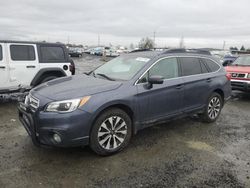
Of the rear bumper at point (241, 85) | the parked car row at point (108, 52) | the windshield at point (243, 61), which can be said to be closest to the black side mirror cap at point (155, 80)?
the rear bumper at point (241, 85)

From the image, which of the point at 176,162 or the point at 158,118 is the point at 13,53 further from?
the point at 176,162

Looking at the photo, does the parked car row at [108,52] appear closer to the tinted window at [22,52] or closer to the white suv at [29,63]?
the white suv at [29,63]

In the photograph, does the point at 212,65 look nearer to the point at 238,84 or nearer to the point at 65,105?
the point at 238,84

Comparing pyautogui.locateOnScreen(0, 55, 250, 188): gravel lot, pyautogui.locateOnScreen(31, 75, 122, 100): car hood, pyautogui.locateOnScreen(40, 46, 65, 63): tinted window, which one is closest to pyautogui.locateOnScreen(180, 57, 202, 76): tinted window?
pyautogui.locateOnScreen(0, 55, 250, 188): gravel lot

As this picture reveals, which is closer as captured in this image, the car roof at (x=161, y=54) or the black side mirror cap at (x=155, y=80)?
the black side mirror cap at (x=155, y=80)

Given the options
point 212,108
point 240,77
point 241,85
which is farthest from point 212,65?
point 240,77

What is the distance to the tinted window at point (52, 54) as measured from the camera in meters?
7.53

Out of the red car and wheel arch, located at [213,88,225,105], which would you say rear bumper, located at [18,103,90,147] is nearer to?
wheel arch, located at [213,88,225,105]

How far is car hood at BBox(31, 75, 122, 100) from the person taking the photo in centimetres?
373

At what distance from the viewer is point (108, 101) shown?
3807 mm

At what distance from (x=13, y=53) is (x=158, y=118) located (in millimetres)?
4661

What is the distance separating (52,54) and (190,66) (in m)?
4.34

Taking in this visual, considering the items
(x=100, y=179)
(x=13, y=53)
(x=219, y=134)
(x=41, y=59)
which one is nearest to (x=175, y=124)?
(x=219, y=134)

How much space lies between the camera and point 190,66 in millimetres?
5301
